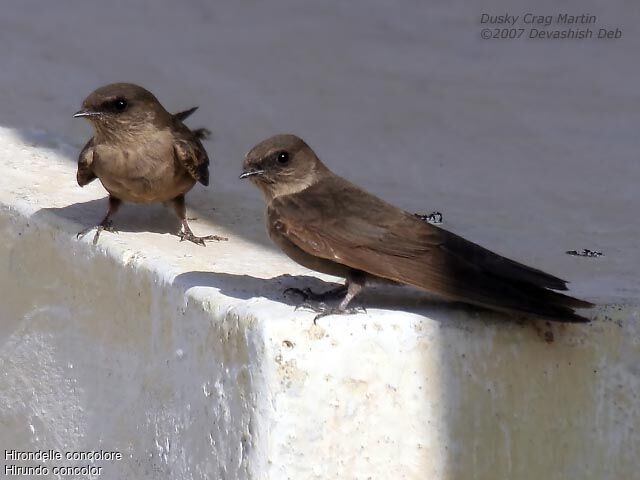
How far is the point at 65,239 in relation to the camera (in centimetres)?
511

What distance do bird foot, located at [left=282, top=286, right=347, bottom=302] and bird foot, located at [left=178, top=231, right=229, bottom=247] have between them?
799mm

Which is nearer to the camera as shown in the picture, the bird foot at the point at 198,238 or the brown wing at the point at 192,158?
the bird foot at the point at 198,238

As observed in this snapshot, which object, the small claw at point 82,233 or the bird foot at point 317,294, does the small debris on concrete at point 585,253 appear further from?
the small claw at point 82,233

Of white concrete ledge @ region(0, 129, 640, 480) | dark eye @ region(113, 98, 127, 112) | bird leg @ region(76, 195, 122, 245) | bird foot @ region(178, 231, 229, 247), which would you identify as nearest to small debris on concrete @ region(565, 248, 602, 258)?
white concrete ledge @ region(0, 129, 640, 480)

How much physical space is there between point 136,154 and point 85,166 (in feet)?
0.77

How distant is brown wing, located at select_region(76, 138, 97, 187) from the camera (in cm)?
545

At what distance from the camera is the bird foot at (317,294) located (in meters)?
4.34

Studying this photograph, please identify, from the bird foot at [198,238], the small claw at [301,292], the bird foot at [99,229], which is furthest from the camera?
the bird foot at [198,238]

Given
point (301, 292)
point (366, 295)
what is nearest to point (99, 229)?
point (301, 292)

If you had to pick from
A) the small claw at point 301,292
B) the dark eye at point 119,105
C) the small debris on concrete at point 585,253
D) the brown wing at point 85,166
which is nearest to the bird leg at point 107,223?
the brown wing at point 85,166

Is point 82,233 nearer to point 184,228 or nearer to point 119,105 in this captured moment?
point 184,228

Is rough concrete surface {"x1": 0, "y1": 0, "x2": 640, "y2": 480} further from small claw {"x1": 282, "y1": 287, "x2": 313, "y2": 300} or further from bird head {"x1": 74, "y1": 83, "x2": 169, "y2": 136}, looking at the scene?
bird head {"x1": 74, "y1": 83, "x2": 169, "y2": 136}

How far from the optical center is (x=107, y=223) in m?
5.25

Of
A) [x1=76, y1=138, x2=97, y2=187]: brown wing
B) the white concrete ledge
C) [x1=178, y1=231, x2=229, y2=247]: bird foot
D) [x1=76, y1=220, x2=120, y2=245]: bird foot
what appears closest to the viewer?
the white concrete ledge
